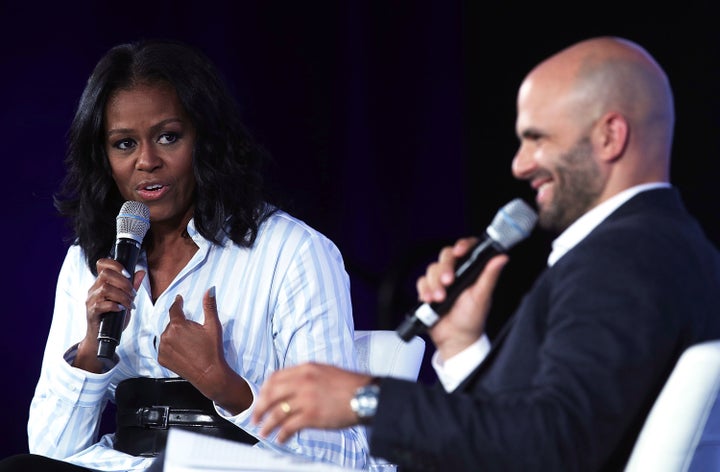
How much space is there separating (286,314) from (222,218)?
0.99ft

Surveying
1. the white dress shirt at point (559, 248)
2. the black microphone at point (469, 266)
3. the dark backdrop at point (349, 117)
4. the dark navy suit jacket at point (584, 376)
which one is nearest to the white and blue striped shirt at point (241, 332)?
the white dress shirt at point (559, 248)

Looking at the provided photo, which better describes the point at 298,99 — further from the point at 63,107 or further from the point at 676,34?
the point at 676,34

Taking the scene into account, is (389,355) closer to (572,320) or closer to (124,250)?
(124,250)

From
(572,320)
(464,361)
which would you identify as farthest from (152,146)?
(572,320)

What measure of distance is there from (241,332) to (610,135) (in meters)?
1.14

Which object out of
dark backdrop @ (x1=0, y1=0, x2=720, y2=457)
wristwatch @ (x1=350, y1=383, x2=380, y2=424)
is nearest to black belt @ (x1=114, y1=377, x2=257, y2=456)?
wristwatch @ (x1=350, y1=383, x2=380, y2=424)

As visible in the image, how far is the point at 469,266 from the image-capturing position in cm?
145

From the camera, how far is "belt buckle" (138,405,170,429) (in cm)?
A: 224

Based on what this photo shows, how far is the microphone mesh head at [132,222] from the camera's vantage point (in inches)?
87.1

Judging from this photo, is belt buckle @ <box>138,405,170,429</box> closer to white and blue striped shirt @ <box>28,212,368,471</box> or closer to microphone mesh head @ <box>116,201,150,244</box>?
white and blue striped shirt @ <box>28,212,368,471</box>

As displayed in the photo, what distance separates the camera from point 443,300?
1.43 metres

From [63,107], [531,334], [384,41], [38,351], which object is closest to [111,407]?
[38,351]

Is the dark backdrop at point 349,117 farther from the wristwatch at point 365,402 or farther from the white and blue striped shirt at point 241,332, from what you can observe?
the wristwatch at point 365,402

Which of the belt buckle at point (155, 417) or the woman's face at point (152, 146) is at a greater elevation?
the woman's face at point (152, 146)
